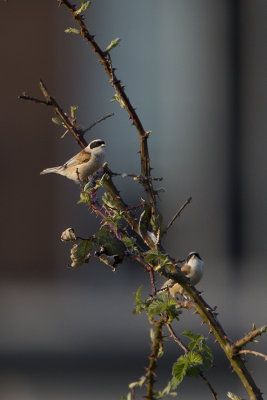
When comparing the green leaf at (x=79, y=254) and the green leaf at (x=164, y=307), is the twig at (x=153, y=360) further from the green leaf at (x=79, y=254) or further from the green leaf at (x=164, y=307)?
the green leaf at (x=79, y=254)

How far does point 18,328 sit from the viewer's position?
9.04 meters

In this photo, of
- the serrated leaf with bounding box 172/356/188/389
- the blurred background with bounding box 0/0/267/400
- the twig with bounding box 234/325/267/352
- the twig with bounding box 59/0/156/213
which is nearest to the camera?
the twig with bounding box 234/325/267/352

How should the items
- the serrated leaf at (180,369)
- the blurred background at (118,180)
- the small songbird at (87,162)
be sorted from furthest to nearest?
the blurred background at (118,180)
the small songbird at (87,162)
the serrated leaf at (180,369)

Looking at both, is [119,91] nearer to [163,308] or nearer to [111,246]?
[111,246]

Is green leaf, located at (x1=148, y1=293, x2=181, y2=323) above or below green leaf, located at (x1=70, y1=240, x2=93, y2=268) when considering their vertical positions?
below

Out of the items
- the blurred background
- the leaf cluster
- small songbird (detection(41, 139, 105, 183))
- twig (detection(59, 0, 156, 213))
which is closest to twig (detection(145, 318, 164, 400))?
the leaf cluster

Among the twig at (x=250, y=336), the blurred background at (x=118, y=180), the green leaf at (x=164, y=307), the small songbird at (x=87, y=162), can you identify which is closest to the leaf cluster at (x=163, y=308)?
the green leaf at (x=164, y=307)

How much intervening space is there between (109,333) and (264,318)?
1.65 m

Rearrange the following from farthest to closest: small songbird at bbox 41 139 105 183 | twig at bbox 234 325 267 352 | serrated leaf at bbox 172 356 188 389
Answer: small songbird at bbox 41 139 105 183 < serrated leaf at bbox 172 356 188 389 < twig at bbox 234 325 267 352

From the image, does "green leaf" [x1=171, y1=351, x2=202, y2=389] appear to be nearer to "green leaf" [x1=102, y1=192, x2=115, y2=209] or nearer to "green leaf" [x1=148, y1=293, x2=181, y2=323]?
"green leaf" [x1=148, y1=293, x2=181, y2=323]

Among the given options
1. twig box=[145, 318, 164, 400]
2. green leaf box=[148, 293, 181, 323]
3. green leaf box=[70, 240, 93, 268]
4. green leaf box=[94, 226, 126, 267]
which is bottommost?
twig box=[145, 318, 164, 400]

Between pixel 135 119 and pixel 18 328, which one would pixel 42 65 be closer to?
pixel 18 328

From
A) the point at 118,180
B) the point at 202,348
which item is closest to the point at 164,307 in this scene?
the point at 202,348

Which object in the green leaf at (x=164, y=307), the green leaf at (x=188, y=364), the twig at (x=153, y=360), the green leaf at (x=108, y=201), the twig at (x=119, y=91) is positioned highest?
the twig at (x=119, y=91)
